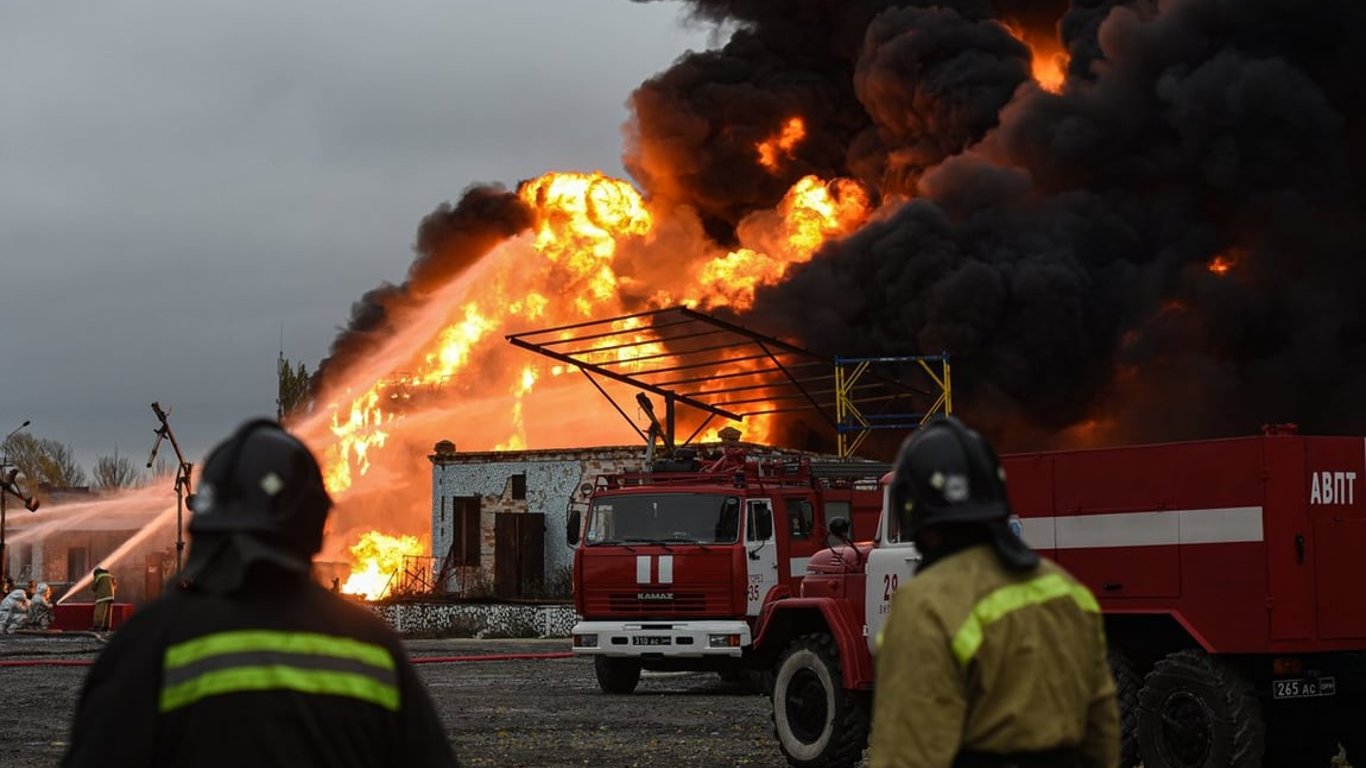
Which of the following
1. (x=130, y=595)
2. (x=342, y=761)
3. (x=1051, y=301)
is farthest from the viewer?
(x=130, y=595)

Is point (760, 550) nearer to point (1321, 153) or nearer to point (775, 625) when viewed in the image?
point (775, 625)

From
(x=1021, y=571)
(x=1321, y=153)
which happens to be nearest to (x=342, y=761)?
(x=1021, y=571)

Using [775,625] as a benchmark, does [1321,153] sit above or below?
above

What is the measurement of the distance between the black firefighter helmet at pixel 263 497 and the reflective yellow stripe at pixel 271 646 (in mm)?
135

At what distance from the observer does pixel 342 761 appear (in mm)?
3209

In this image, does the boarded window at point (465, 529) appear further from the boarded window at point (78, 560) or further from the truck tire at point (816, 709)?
the boarded window at point (78, 560)

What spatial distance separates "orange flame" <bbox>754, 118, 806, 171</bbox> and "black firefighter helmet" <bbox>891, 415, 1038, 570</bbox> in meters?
48.1

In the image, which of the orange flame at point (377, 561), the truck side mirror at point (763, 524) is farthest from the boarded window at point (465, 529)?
the truck side mirror at point (763, 524)

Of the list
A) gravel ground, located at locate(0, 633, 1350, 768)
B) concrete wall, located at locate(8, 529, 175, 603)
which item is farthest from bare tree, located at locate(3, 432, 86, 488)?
gravel ground, located at locate(0, 633, 1350, 768)

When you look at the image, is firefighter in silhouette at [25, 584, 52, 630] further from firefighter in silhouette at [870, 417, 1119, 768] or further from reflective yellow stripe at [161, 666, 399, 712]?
reflective yellow stripe at [161, 666, 399, 712]

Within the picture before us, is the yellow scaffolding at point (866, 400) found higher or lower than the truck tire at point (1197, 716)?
higher

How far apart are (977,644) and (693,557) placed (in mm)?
15285

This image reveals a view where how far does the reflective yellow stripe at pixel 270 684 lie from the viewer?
3.13 metres

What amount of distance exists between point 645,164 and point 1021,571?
49.2 m
